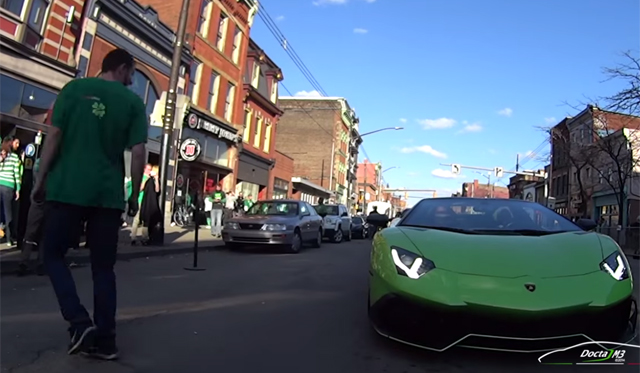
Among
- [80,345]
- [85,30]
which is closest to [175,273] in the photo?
[80,345]

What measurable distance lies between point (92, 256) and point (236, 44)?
Answer: 74.8 feet

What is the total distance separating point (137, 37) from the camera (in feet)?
53.7

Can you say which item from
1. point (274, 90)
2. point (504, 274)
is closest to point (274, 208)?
point (504, 274)

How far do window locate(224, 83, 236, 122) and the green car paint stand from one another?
21.0 metres

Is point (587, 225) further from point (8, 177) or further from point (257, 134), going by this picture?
point (257, 134)

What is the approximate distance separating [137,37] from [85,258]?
10.6m

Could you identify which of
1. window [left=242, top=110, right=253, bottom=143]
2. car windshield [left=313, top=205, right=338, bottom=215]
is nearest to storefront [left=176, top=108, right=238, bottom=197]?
window [left=242, top=110, right=253, bottom=143]

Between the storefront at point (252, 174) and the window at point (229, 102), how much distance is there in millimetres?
1700

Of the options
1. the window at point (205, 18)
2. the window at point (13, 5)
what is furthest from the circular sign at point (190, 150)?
the window at point (13, 5)

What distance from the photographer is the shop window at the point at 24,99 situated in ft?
36.6

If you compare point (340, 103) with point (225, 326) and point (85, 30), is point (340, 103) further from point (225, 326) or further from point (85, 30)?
point (225, 326)

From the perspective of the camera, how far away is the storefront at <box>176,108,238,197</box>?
62.8 ft

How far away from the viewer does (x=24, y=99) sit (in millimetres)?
11680

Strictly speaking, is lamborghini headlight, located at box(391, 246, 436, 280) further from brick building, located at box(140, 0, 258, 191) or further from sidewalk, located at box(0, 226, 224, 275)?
brick building, located at box(140, 0, 258, 191)
